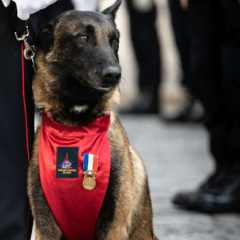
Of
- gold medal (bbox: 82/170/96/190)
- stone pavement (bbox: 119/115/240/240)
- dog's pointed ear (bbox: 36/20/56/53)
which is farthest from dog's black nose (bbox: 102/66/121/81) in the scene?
stone pavement (bbox: 119/115/240/240)

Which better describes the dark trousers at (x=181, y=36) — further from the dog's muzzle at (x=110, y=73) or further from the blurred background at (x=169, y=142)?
the dog's muzzle at (x=110, y=73)

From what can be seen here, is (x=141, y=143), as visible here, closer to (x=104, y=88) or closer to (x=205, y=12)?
(x=205, y=12)

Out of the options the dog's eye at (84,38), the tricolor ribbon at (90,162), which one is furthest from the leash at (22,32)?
the tricolor ribbon at (90,162)

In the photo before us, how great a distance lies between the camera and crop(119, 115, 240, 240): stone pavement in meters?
3.97

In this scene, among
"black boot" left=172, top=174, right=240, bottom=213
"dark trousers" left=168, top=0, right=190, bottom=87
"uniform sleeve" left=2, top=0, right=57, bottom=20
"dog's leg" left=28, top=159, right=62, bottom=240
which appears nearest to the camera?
"uniform sleeve" left=2, top=0, right=57, bottom=20

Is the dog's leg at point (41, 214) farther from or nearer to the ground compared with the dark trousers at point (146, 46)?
farther from the ground

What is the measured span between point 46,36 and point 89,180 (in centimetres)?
67

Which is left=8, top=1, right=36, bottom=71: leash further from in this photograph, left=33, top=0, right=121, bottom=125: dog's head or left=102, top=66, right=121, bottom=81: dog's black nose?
left=102, top=66, right=121, bottom=81: dog's black nose

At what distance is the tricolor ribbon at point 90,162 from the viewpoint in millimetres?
2809

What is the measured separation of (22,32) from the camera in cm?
293

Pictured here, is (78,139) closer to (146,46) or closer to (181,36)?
(181,36)

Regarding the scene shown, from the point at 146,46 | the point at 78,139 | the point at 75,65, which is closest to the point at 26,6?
the point at 75,65

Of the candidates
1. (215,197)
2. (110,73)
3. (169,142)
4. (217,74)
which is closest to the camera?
(110,73)

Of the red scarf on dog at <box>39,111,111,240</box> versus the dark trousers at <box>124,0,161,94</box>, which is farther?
the dark trousers at <box>124,0,161,94</box>
